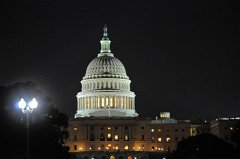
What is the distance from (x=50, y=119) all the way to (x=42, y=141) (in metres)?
14.3

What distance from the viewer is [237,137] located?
13525 centimetres

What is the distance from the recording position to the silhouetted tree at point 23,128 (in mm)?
101250

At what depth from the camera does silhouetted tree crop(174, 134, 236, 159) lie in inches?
4872

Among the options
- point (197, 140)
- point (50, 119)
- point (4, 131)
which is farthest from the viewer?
point (197, 140)

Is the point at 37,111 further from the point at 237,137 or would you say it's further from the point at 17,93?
the point at 237,137

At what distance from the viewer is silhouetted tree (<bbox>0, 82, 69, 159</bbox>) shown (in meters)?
101

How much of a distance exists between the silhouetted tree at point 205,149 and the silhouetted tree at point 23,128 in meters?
21.2

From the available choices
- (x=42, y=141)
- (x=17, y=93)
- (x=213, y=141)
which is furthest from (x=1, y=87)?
(x=213, y=141)

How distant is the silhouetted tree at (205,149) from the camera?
124 m

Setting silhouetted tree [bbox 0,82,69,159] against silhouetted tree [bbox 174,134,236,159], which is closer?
silhouetted tree [bbox 0,82,69,159]

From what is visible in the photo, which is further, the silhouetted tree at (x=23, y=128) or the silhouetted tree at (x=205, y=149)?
the silhouetted tree at (x=205, y=149)

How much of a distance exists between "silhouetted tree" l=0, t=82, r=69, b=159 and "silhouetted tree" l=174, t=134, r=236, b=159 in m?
21.2

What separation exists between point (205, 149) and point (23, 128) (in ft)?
112

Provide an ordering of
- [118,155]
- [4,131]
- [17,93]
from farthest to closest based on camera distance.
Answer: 1. [118,155]
2. [17,93]
3. [4,131]
